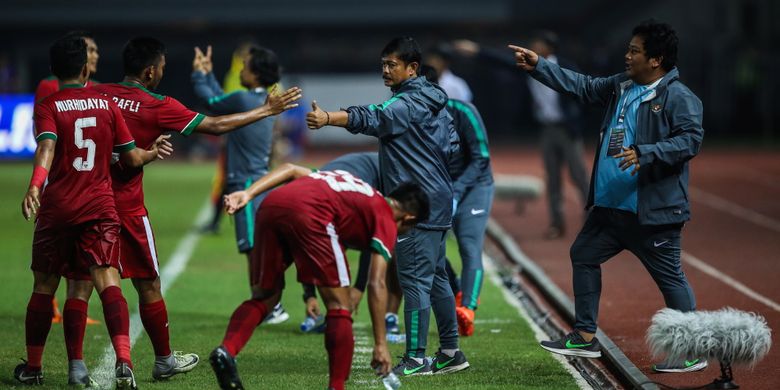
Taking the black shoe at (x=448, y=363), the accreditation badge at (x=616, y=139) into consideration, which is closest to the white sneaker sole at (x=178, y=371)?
the black shoe at (x=448, y=363)

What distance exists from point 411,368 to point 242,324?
1.50 m

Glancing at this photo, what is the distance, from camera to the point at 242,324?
6566mm

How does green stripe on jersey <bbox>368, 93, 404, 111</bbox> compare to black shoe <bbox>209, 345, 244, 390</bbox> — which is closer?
black shoe <bbox>209, 345, 244, 390</bbox>

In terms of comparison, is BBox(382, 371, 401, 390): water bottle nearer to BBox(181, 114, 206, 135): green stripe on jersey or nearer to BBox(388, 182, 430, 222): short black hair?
BBox(388, 182, 430, 222): short black hair

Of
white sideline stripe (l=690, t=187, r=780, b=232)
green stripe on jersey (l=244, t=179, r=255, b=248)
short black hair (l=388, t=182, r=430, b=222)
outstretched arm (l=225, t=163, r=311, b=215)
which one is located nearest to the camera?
short black hair (l=388, t=182, r=430, b=222)

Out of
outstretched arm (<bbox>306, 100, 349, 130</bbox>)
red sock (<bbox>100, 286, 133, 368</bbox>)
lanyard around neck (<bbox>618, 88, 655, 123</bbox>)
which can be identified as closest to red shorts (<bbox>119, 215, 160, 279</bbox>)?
red sock (<bbox>100, 286, 133, 368</bbox>)

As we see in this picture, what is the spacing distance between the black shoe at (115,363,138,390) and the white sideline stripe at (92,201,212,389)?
341mm

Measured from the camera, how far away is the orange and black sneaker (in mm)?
9164

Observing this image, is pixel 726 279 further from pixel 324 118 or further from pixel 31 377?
pixel 31 377

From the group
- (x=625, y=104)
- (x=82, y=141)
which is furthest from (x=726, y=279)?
(x=82, y=141)

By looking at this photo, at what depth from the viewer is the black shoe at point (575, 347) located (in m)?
7.89

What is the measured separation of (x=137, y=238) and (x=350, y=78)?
3064 cm

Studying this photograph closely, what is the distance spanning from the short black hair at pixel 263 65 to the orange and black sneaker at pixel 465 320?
2345mm

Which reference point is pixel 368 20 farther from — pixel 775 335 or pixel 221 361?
pixel 221 361
